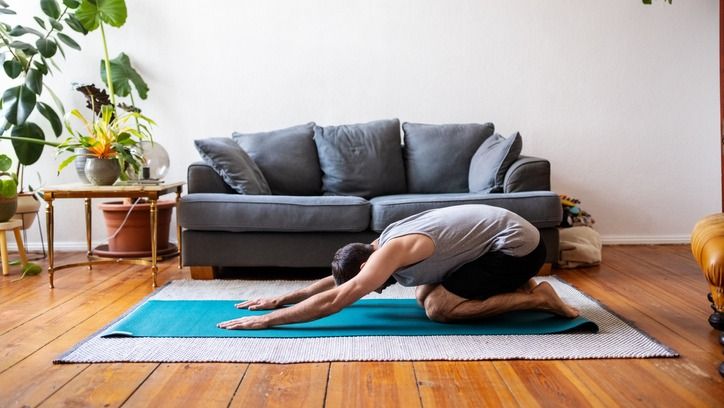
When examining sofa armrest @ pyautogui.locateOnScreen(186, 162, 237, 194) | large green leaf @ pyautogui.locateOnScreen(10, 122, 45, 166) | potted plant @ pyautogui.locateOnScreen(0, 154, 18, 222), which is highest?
large green leaf @ pyautogui.locateOnScreen(10, 122, 45, 166)

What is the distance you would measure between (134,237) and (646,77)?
12.0 feet

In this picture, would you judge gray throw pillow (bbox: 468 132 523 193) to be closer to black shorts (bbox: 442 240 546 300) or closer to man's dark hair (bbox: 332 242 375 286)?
black shorts (bbox: 442 240 546 300)

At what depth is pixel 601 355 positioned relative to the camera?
7.59ft

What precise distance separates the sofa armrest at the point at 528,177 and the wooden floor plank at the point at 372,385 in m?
1.90

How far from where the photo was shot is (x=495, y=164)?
4.02 meters

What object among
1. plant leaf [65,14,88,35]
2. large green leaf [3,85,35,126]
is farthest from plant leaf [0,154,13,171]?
plant leaf [65,14,88,35]

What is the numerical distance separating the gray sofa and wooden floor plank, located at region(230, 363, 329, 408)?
1.48m

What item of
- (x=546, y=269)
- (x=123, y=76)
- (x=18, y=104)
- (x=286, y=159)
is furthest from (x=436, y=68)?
(x=18, y=104)

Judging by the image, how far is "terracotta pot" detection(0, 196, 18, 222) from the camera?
3.87 meters

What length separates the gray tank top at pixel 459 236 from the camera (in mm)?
2547

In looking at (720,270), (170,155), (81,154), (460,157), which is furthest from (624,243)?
(81,154)

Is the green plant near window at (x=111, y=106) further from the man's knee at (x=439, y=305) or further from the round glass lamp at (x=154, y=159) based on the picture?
the man's knee at (x=439, y=305)

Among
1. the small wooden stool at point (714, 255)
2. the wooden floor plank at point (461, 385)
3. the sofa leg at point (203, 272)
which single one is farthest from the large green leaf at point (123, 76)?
the small wooden stool at point (714, 255)

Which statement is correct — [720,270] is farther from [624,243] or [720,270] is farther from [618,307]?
[624,243]
